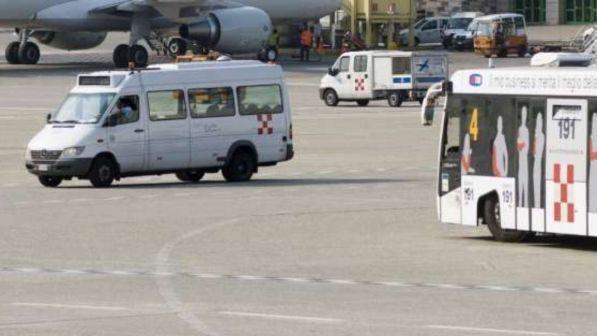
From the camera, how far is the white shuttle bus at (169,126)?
31250 millimetres

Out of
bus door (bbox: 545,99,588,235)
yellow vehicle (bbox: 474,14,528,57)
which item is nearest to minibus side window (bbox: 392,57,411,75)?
yellow vehicle (bbox: 474,14,528,57)

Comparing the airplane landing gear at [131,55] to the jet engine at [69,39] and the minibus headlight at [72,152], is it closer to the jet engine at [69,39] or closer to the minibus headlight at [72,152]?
the jet engine at [69,39]

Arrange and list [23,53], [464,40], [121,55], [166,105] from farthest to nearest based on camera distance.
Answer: [464,40], [23,53], [121,55], [166,105]

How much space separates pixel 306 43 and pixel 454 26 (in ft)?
48.7

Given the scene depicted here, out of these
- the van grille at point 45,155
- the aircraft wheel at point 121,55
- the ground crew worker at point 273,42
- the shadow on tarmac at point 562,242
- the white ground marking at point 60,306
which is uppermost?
the white ground marking at point 60,306

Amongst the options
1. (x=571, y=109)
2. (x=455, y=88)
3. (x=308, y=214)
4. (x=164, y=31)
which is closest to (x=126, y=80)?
(x=308, y=214)

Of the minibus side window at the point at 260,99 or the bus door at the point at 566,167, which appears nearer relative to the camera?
the bus door at the point at 566,167

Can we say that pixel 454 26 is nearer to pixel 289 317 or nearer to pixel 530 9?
pixel 530 9

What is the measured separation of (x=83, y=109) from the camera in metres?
31.9

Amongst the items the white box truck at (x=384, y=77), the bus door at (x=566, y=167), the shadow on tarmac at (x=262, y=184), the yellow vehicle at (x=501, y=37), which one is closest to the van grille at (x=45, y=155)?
the shadow on tarmac at (x=262, y=184)

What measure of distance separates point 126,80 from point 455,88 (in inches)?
427

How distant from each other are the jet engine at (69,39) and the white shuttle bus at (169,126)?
46.9m

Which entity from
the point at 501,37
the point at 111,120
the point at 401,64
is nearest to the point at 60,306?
the point at 111,120

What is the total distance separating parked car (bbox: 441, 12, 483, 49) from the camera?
94.7m
